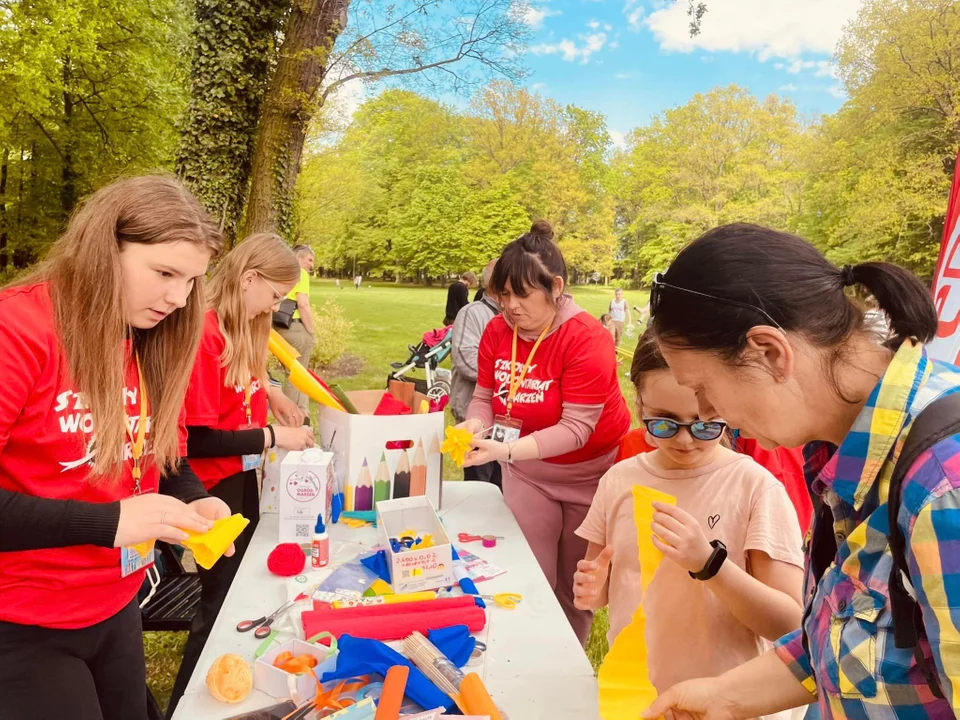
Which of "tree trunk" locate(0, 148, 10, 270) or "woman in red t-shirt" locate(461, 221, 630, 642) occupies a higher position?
"tree trunk" locate(0, 148, 10, 270)

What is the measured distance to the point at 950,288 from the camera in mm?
2201

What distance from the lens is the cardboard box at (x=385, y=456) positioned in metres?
1.88

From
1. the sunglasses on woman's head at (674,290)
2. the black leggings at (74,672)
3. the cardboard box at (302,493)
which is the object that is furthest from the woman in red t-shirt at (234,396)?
the sunglasses on woman's head at (674,290)

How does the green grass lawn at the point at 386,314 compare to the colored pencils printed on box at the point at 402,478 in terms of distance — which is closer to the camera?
the colored pencils printed on box at the point at 402,478

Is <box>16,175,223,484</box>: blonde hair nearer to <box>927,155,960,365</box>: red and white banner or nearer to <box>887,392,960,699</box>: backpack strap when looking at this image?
<box>887,392,960,699</box>: backpack strap

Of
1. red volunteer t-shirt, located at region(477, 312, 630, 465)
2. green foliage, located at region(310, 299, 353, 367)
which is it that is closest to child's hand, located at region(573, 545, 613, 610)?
red volunteer t-shirt, located at region(477, 312, 630, 465)

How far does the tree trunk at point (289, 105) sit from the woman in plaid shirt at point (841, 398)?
5.39m

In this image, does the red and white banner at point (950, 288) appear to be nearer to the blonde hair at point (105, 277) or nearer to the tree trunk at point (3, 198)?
the blonde hair at point (105, 277)

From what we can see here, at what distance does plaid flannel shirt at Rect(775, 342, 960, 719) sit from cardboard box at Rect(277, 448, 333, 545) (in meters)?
1.26

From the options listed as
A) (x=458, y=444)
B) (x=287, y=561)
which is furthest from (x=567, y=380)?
(x=287, y=561)

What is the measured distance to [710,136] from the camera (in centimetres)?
1636

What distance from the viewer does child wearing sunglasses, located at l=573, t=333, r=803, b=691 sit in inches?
45.3

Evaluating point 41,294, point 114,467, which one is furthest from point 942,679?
point 41,294

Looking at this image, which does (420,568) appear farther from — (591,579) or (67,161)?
(67,161)
